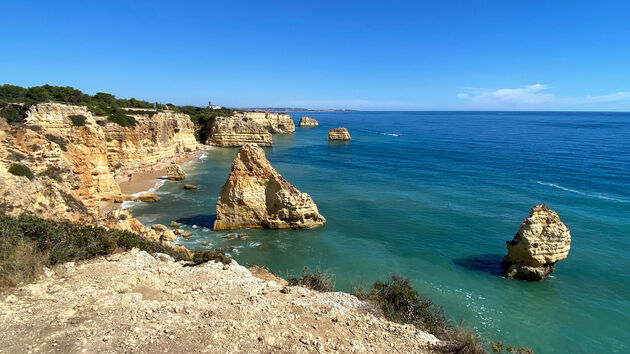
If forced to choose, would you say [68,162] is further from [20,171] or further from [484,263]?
[484,263]

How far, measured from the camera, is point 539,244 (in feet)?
59.3

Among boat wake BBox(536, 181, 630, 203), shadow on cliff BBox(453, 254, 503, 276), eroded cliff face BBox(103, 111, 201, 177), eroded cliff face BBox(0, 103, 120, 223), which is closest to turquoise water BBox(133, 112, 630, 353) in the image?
shadow on cliff BBox(453, 254, 503, 276)

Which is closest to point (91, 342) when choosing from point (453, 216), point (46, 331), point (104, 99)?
point (46, 331)

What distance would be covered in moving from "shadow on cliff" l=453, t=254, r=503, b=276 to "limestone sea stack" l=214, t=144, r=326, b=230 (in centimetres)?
1056

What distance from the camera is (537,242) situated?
18047 millimetres

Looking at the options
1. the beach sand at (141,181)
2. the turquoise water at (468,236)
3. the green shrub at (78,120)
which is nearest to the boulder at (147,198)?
the turquoise water at (468,236)

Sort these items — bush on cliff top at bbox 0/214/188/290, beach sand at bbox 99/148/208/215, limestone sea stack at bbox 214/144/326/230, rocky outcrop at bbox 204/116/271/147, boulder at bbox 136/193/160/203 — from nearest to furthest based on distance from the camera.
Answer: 1. bush on cliff top at bbox 0/214/188/290
2. limestone sea stack at bbox 214/144/326/230
3. beach sand at bbox 99/148/208/215
4. boulder at bbox 136/193/160/203
5. rocky outcrop at bbox 204/116/271/147

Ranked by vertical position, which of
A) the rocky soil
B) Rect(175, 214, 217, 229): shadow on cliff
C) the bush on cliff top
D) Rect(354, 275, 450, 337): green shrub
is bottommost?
Rect(175, 214, 217, 229): shadow on cliff

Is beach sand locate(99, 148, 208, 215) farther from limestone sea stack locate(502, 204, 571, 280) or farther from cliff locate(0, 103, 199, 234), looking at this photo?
limestone sea stack locate(502, 204, 571, 280)

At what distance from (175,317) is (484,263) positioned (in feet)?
60.5

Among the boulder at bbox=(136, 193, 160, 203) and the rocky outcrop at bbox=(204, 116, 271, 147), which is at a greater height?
the rocky outcrop at bbox=(204, 116, 271, 147)

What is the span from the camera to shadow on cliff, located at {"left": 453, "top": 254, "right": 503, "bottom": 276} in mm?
19753

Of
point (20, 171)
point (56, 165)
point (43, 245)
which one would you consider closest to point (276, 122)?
point (56, 165)

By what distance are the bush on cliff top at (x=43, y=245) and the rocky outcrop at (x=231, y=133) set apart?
6626cm
